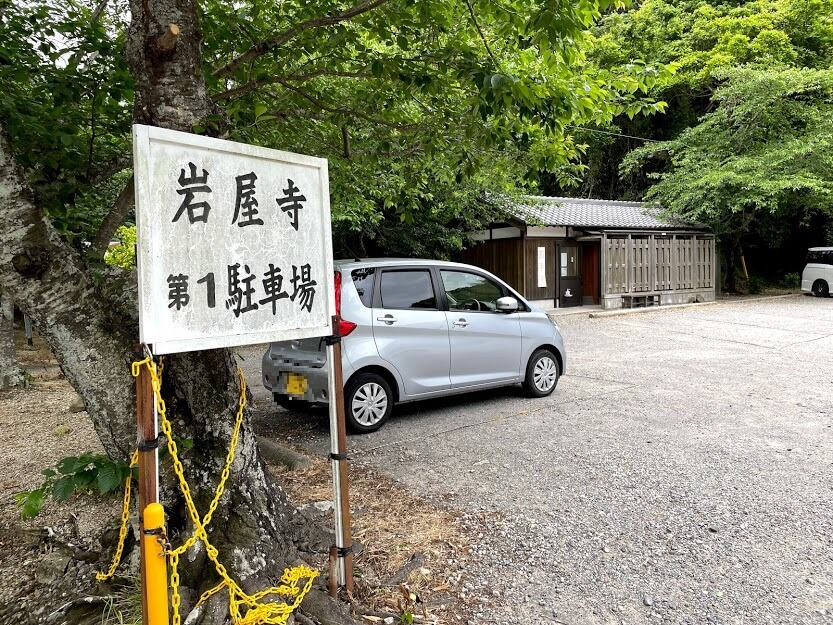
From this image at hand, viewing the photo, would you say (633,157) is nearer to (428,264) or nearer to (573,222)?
(573,222)

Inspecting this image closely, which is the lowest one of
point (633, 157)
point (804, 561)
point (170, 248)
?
point (804, 561)

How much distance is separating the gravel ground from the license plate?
49cm

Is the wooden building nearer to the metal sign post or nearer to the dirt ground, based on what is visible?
the dirt ground

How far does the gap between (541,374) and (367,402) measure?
2.49 m

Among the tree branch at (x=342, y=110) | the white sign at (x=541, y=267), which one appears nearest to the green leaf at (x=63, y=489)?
the tree branch at (x=342, y=110)

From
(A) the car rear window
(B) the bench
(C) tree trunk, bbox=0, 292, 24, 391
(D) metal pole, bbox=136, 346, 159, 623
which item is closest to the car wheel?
(A) the car rear window

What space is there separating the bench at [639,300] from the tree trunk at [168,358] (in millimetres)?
18016

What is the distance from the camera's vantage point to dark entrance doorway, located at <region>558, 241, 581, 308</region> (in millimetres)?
19516

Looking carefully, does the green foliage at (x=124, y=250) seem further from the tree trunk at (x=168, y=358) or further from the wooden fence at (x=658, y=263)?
the wooden fence at (x=658, y=263)

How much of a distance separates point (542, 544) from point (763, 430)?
11.3 feet

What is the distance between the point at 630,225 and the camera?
19.9 m

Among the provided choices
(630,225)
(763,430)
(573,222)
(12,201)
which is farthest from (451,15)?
(630,225)

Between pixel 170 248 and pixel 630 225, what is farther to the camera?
pixel 630 225

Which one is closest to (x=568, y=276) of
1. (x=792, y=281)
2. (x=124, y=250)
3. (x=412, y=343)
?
(x=792, y=281)
